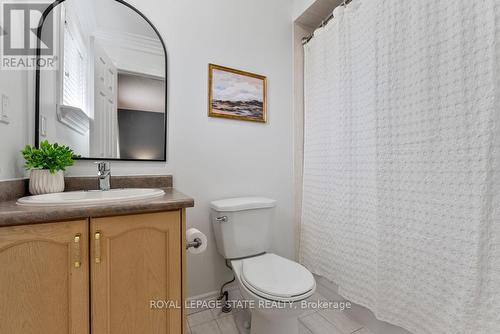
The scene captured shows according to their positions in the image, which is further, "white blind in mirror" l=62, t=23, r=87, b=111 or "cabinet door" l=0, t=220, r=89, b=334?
"white blind in mirror" l=62, t=23, r=87, b=111

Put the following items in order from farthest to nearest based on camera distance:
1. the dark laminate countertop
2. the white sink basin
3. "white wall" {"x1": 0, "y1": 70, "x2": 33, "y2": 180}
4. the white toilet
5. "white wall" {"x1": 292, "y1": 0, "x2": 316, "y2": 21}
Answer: "white wall" {"x1": 292, "y1": 0, "x2": 316, "y2": 21}, the white toilet, "white wall" {"x1": 0, "y1": 70, "x2": 33, "y2": 180}, the white sink basin, the dark laminate countertop

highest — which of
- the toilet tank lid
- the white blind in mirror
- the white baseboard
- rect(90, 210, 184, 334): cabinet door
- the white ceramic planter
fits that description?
the white blind in mirror

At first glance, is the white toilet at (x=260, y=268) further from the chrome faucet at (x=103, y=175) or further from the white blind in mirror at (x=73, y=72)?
the white blind in mirror at (x=73, y=72)

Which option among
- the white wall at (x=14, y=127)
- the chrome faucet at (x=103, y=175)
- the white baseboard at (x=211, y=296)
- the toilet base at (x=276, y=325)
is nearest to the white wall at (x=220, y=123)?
the white baseboard at (x=211, y=296)

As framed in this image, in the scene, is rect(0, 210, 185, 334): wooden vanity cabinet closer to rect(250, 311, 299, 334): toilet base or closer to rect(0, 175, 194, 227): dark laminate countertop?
rect(0, 175, 194, 227): dark laminate countertop

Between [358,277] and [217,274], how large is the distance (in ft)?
3.00

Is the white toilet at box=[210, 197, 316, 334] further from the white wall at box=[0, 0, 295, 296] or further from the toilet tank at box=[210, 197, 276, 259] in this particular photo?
the white wall at box=[0, 0, 295, 296]

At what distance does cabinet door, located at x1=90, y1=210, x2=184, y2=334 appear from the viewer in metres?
0.75

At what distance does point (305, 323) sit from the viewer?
1.35 metres

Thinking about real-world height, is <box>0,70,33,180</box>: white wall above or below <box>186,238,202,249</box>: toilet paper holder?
above

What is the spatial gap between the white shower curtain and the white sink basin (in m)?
1.12

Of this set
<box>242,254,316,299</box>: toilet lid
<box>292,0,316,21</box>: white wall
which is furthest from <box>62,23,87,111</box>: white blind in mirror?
<box>292,0,316,21</box>: white wall

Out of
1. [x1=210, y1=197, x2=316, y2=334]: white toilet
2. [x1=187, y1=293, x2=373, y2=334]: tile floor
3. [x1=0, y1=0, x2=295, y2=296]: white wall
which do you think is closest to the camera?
[x1=210, y1=197, x2=316, y2=334]: white toilet

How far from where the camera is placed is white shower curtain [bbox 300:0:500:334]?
0.82 metres
